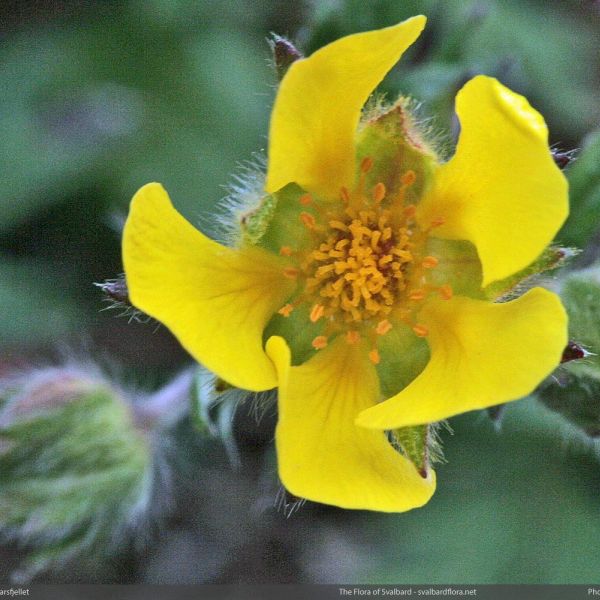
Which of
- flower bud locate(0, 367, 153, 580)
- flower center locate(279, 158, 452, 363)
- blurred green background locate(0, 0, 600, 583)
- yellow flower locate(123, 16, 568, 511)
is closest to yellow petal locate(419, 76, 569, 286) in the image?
yellow flower locate(123, 16, 568, 511)

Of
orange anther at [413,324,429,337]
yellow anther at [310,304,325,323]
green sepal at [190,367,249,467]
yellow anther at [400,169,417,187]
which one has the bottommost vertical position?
green sepal at [190,367,249,467]

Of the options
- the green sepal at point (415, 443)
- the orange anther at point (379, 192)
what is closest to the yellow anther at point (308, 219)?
the orange anther at point (379, 192)

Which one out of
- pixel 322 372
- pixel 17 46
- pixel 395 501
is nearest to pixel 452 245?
pixel 322 372

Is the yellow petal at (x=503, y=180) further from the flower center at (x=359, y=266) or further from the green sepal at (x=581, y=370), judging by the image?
the green sepal at (x=581, y=370)

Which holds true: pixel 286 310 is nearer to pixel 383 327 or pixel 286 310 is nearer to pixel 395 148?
pixel 383 327

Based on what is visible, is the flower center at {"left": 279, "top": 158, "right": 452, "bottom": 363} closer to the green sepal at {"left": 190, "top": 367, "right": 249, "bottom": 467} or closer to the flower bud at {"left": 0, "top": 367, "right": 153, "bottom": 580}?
the green sepal at {"left": 190, "top": 367, "right": 249, "bottom": 467}

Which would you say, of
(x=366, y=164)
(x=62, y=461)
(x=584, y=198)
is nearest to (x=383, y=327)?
(x=366, y=164)
